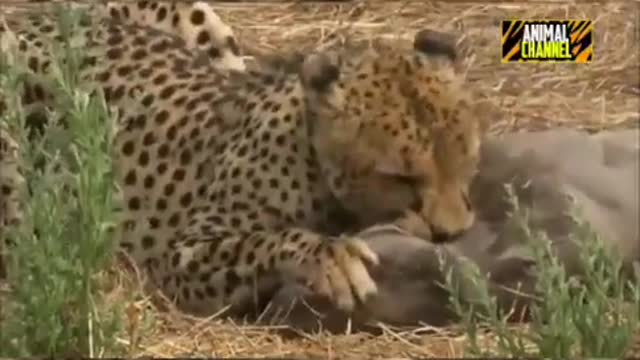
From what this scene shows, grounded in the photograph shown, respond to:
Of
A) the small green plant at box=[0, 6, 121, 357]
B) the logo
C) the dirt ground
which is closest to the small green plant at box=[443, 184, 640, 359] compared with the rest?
the small green plant at box=[0, 6, 121, 357]

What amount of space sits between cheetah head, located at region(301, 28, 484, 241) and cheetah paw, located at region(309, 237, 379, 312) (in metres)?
0.17

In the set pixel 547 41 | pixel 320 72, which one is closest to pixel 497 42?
pixel 547 41

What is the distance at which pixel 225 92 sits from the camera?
4.38 metres

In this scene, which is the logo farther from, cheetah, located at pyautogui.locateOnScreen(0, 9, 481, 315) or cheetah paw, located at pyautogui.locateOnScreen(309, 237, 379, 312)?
cheetah paw, located at pyautogui.locateOnScreen(309, 237, 379, 312)

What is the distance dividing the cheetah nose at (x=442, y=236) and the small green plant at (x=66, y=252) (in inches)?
29.8

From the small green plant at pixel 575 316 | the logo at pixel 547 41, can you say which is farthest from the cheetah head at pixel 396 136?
the logo at pixel 547 41

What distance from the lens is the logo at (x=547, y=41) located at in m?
5.18

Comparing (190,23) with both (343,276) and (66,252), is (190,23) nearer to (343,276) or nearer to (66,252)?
(343,276)

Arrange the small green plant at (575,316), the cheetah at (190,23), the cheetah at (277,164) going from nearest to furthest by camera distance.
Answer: the small green plant at (575,316) → the cheetah at (277,164) → the cheetah at (190,23)

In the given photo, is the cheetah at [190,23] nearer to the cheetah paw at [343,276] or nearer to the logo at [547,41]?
the logo at [547,41]

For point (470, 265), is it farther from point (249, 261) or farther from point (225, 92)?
point (225, 92)

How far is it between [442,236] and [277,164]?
15.7 inches

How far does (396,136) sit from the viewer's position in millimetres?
4000

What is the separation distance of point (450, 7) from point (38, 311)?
7.88 ft
